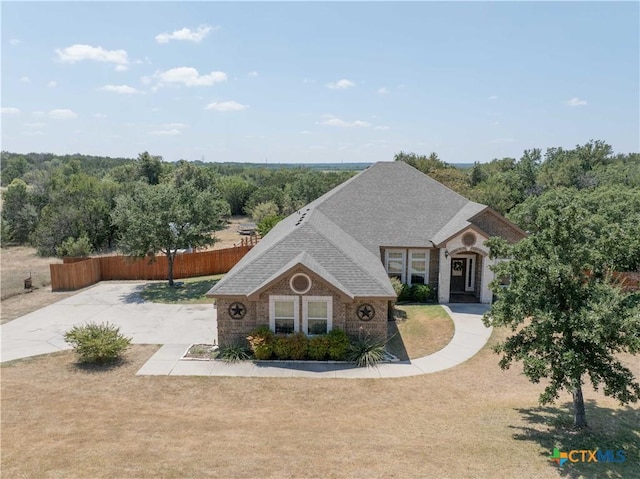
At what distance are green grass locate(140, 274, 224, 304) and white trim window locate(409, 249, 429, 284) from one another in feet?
37.7

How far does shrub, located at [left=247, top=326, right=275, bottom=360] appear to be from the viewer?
54.5 feet

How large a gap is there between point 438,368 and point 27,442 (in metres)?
12.6

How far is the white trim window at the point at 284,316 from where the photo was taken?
1709 cm

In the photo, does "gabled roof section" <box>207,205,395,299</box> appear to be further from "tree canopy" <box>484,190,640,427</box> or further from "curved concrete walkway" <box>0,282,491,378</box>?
"tree canopy" <box>484,190,640,427</box>

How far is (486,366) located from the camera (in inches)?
650

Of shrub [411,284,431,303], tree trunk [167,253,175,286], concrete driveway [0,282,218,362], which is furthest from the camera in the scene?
tree trunk [167,253,175,286]

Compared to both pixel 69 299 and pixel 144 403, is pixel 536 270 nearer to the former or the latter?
pixel 144 403

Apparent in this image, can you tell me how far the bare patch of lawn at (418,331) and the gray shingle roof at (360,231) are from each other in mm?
2570

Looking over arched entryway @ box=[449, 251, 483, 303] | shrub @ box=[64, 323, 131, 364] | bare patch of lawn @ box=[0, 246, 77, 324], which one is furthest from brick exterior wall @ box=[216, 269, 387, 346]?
bare patch of lawn @ box=[0, 246, 77, 324]

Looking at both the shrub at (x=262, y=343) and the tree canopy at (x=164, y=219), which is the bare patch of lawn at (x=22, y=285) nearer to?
the tree canopy at (x=164, y=219)

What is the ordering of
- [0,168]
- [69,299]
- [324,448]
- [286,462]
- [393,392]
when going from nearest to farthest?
[286,462] < [324,448] < [393,392] < [69,299] < [0,168]

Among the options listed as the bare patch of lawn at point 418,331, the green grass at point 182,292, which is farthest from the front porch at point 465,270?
the green grass at point 182,292

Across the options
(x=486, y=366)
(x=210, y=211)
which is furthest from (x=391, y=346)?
(x=210, y=211)

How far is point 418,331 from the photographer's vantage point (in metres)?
20.1
